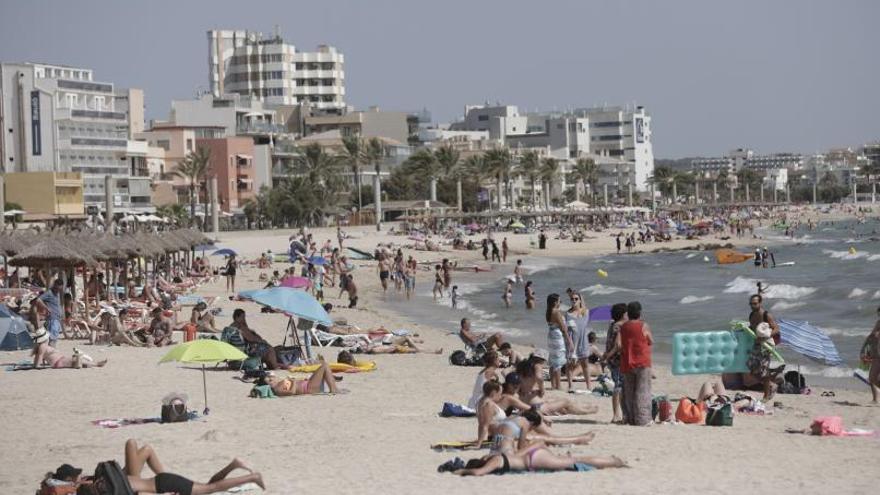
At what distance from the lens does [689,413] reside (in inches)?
494

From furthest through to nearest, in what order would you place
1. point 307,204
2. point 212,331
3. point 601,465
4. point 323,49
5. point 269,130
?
1. point 323,49
2. point 269,130
3. point 307,204
4. point 212,331
5. point 601,465

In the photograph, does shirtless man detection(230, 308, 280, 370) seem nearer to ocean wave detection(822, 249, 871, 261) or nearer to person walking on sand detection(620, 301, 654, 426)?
person walking on sand detection(620, 301, 654, 426)

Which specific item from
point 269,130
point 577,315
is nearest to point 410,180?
point 269,130

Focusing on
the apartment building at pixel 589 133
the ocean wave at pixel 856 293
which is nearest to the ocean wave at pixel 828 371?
the ocean wave at pixel 856 293

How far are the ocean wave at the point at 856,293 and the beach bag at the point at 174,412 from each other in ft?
88.4

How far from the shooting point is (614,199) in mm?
150750

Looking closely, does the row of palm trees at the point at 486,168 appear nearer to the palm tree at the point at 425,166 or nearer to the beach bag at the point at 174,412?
the palm tree at the point at 425,166

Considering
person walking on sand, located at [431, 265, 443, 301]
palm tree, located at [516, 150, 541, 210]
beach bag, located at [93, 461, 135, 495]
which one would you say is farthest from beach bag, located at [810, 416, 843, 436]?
palm tree, located at [516, 150, 541, 210]

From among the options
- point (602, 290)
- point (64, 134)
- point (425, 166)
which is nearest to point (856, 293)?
point (602, 290)

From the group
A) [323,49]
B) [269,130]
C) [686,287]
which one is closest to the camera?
[686,287]

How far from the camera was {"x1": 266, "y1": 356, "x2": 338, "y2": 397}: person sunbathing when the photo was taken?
46.9ft

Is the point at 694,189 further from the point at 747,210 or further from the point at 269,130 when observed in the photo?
the point at 269,130

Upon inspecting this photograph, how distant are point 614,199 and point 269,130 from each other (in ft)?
204

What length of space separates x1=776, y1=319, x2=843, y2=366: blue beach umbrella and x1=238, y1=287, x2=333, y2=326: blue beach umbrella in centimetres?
570
